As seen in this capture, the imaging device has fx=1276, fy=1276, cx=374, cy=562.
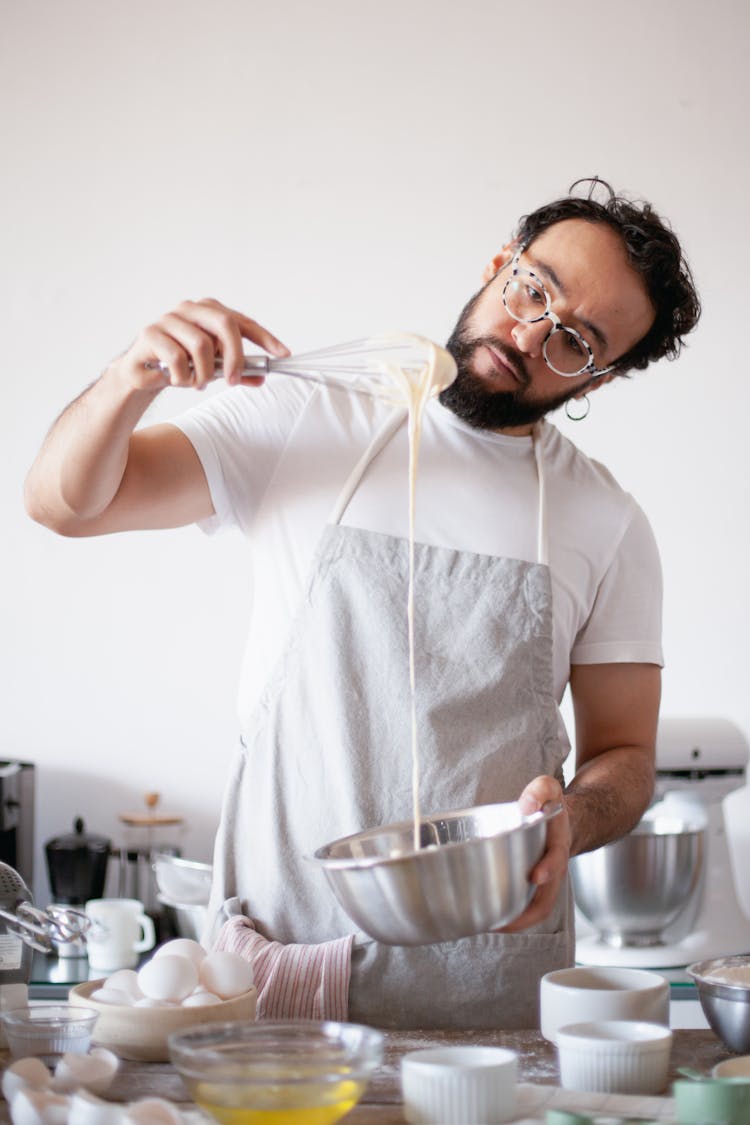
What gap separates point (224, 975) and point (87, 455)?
1.66 ft

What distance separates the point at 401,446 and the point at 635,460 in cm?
156

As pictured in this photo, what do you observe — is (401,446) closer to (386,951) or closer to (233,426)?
(233,426)

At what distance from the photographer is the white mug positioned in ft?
7.67

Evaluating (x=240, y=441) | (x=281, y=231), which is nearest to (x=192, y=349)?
(x=240, y=441)

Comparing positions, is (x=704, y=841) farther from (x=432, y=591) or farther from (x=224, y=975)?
(x=224, y=975)

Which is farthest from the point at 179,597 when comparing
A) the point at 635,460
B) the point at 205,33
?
the point at 205,33

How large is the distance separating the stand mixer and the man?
2.62 ft

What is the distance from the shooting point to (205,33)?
3.10 m

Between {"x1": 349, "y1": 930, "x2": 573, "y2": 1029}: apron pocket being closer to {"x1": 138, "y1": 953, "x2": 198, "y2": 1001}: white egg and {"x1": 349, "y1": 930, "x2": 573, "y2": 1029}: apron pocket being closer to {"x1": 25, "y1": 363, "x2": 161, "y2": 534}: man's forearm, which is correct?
{"x1": 138, "y1": 953, "x2": 198, "y2": 1001}: white egg

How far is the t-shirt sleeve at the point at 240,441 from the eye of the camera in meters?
1.46

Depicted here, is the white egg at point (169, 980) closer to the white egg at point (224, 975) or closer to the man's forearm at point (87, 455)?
the white egg at point (224, 975)

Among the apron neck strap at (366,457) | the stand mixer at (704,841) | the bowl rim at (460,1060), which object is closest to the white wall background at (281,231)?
the stand mixer at (704,841)

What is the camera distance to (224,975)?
1094 mm

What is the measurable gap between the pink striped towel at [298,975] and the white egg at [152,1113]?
395 millimetres
